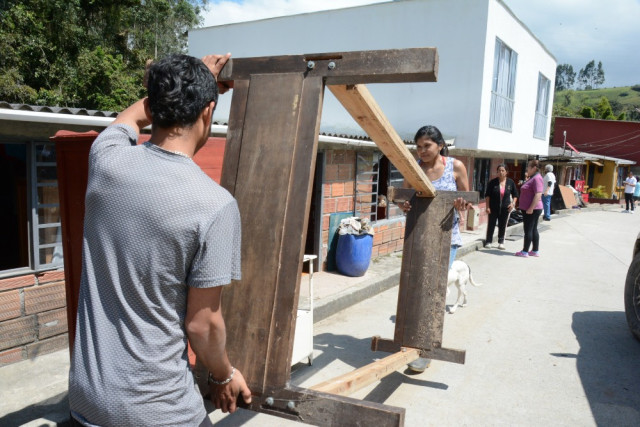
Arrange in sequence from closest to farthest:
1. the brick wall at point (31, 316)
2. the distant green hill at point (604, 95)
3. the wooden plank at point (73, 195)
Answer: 1. the wooden plank at point (73, 195)
2. the brick wall at point (31, 316)
3. the distant green hill at point (604, 95)

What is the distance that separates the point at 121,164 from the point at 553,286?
7.81m

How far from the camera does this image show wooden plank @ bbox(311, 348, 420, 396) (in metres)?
2.22

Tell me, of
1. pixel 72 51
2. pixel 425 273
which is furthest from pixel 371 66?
pixel 72 51

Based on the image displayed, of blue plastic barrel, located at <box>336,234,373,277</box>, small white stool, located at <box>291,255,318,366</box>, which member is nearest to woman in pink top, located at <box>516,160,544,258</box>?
blue plastic barrel, located at <box>336,234,373,277</box>

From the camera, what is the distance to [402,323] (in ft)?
13.1

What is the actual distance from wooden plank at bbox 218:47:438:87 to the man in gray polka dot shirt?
20.3 inches

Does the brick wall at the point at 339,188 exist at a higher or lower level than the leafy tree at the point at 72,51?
lower

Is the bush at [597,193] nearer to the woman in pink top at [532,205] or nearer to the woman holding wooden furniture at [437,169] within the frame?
the woman in pink top at [532,205]

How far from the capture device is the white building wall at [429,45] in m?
12.9

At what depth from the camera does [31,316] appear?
176 inches

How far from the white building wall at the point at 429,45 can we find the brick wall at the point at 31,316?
11048 mm

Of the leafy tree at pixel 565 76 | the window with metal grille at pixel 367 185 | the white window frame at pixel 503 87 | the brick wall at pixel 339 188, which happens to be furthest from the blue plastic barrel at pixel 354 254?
the leafy tree at pixel 565 76

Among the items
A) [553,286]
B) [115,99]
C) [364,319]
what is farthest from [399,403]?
[115,99]

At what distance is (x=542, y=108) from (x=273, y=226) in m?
20.5
